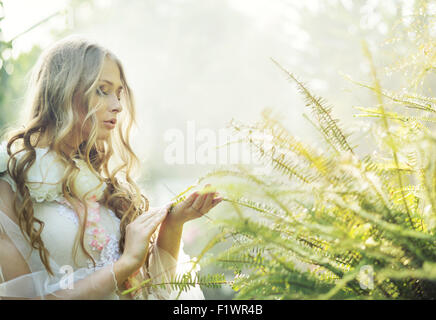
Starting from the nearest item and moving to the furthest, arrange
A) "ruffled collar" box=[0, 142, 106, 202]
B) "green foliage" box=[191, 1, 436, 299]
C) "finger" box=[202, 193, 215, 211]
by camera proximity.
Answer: "green foliage" box=[191, 1, 436, 299] < "finger" box=[202, 193, 215, 211] < "ruffled collar" box=[0, 142, 106, 202]

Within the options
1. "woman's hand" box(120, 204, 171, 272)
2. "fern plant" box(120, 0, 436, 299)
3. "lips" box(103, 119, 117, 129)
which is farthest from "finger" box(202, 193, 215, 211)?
"lips" box(103, 119, 117, 129)

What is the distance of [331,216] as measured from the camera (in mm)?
550

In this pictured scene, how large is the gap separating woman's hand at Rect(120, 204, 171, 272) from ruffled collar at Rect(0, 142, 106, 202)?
262 mm

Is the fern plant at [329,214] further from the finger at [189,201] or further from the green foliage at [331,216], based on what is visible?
the finger at [189,201]

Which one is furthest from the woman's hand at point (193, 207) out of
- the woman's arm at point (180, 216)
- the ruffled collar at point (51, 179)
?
the ruffled collar at point (51, 179)

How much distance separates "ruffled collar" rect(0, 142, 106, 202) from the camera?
3.52ft

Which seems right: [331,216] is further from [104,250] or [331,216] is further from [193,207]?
[104,250]

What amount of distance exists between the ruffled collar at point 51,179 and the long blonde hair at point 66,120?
16 mm

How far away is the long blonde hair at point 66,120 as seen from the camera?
1.09 metres

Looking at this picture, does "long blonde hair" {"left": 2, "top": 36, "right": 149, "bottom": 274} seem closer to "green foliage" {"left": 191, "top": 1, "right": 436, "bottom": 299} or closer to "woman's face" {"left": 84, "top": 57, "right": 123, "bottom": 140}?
"woman's face" {"left": 84, "top": 57, "right": 123, "bottom": 140}

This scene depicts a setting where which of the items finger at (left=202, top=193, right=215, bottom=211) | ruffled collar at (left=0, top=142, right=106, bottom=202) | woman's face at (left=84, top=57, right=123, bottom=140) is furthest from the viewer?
woman's face at (left=84, top=57, right=123, bottom=140)

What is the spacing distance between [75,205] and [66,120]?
0.93ft

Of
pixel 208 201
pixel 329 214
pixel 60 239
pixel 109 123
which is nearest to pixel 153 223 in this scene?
pixel 208 201
